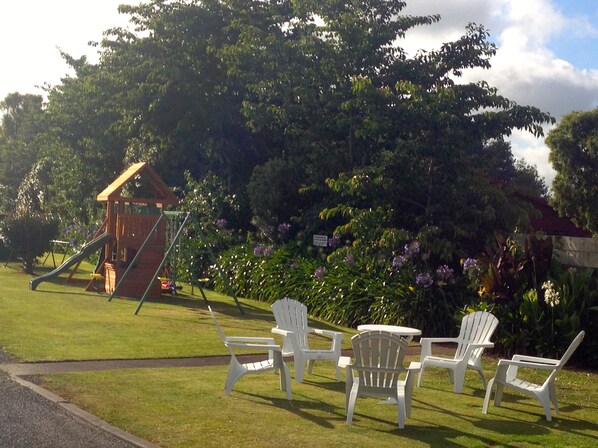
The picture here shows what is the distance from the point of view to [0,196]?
5216 centimetres

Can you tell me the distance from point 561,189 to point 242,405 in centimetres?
3143

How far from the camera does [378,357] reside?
9422 millimetres

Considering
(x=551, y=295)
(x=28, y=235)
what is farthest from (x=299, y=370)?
(x=28, y=235)

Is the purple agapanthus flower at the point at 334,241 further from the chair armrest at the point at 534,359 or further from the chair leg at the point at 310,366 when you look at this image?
the chair armrest at the point at 534,359

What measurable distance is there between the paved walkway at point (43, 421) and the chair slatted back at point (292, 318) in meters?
2.74

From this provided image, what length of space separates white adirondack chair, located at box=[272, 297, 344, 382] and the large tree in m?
26.8

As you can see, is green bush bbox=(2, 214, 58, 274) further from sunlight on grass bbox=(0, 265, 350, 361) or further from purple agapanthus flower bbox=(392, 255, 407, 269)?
purple agapanthus flower bbox=(392, 255, 407, 269)

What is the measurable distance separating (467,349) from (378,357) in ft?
7.76

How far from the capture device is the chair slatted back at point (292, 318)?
12531 mm

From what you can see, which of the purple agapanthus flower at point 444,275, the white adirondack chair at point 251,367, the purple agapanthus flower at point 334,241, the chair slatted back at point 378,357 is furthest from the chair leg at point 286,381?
the purple agapanthus flower at point 334,241

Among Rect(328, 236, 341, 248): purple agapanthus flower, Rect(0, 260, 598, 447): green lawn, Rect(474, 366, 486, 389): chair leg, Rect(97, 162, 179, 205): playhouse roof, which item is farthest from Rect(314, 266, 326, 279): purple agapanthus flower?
Rect(474, 366, 486, 389): chair leg

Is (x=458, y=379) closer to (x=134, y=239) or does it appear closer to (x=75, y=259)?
(x=134, y=239)

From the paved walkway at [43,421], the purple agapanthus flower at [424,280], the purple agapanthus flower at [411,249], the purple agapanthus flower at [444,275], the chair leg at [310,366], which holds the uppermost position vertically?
the purple agapanthus flower at [411,249]

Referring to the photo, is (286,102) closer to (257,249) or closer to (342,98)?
(342,98)
